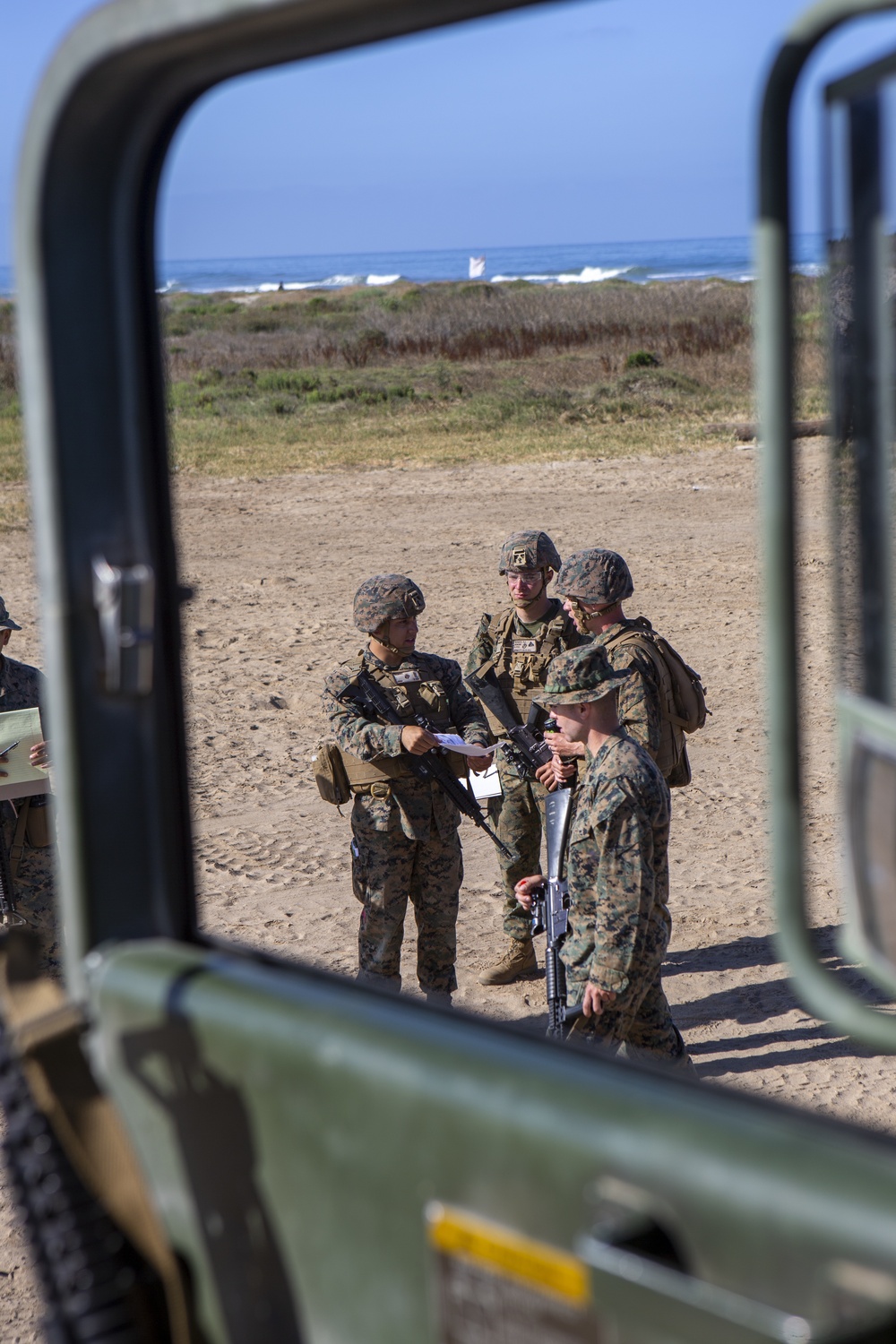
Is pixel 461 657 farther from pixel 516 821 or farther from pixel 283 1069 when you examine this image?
pixel 283 1069

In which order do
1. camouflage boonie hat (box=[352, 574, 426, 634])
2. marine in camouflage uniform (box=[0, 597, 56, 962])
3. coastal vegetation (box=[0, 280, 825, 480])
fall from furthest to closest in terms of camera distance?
coastal vegetation (box=[0, 280, 825, 480]) → camouflage boonie hat (box=[352, 574, 426, 634]) → marine in camouflage uniform (box=[0, 597, 56, 962])

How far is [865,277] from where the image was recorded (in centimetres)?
133

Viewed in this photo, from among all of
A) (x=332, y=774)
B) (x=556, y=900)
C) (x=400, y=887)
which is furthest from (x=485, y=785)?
(x=556, y=900)

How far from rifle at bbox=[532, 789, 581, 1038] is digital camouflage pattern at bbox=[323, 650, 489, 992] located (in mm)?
853

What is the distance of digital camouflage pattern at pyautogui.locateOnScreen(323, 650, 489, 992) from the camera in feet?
20.9

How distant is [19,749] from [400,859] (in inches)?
66.9

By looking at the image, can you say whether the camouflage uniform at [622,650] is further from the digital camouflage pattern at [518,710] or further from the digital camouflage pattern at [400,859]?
the digital camouflage pattern at [400,859]

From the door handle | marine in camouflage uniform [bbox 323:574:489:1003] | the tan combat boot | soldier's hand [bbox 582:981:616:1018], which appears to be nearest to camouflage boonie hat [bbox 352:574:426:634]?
marine in camouflage uniform [bbox 323:574:489:1003]

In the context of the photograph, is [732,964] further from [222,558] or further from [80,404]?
[222,558]

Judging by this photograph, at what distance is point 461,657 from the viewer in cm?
1188

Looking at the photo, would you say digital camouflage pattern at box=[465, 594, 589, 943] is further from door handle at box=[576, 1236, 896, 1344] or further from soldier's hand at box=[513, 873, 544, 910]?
door handle at box=[576, 1236, 896, 1344]

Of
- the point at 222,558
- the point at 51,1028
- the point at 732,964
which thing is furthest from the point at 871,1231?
the point at 222,558

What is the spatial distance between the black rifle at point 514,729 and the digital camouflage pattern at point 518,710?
0.13 feet

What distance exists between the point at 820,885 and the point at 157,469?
20.9 feet
